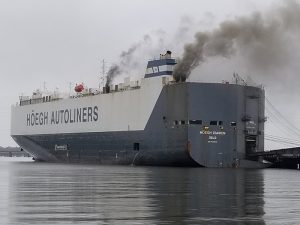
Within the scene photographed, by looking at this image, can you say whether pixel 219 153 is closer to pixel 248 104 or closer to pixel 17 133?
pixel 248 104

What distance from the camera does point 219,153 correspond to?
195 feet

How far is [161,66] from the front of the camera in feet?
210

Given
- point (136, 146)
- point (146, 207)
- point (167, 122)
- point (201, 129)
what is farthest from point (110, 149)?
point (146, 207)

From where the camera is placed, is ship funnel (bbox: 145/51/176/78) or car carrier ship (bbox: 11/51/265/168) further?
ship funnel (bbox: 145/51/176/78)

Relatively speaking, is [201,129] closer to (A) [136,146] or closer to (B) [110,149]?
(A) [136,146]

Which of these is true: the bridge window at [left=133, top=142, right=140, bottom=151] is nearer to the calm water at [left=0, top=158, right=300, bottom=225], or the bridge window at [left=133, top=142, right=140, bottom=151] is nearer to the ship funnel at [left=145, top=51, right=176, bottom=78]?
the ship funnel at [left=145, top=51, right=176, bottom=78]

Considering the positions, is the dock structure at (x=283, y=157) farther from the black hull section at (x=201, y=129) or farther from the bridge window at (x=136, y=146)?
the bridge window at (x=136, y=146)

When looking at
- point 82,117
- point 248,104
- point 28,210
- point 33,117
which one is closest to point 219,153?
point 248,104

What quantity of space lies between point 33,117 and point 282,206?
2846 inches

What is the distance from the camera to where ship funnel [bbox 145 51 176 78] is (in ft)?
208

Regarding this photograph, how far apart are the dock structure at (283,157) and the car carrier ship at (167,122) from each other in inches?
53.0

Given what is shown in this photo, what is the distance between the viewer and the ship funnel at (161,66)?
63.5 metres

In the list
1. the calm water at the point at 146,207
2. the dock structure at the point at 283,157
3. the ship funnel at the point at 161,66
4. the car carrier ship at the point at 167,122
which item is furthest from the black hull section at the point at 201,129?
the calm water at the point at 146,207

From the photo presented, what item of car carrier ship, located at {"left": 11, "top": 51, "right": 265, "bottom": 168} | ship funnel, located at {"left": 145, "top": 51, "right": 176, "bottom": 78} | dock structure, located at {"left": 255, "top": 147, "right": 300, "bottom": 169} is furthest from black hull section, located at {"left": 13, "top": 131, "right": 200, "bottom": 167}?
dock structure, located at {"left": 255, "top": 147, "right": 300, "bottom": 169}
